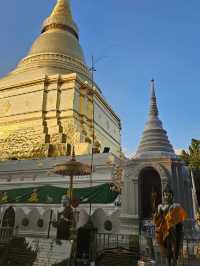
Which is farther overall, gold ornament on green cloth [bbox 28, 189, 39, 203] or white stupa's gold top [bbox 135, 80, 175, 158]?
gold ornament on green cloth [bbox 28, 189, 39, 203]

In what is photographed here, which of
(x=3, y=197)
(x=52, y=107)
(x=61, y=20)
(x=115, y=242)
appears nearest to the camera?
(x=115, y=242)

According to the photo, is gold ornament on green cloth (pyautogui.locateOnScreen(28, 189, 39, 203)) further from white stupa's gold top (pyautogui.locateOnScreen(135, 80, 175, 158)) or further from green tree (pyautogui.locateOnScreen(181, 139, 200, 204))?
green tree (pyautogui.locateOnScreen(181, 139, 200, 204))

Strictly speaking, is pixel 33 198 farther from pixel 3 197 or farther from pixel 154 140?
pixel 154 140

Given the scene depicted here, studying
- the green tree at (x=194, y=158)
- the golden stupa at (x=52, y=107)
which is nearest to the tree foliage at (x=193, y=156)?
the green tree at (x=194, y=158)

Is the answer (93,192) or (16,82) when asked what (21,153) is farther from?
(93,192)

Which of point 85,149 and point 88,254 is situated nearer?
point 88,254

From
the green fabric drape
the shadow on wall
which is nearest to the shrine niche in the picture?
the green fabric drape

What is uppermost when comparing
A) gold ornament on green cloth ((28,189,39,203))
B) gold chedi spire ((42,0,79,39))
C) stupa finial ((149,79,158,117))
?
gold chedi spire ((42,0,79,39))

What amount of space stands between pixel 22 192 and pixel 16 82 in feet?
49.5

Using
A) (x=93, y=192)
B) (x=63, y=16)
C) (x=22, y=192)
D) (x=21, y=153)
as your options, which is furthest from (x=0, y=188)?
(x=63, y=16)

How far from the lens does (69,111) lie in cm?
2323

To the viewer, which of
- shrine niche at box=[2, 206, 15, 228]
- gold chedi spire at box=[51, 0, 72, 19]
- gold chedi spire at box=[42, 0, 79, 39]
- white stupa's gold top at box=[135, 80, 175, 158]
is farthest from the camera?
gold chedi spire at box=[51, 0, 72, 19]

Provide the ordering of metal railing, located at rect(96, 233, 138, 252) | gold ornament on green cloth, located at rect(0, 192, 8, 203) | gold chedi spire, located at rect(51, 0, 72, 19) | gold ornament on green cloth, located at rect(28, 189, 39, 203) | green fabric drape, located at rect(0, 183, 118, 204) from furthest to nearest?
gold chedi spire, located at rect(51, 0, 72, 19), gold ornament on green cloth, located at rect(0, 192, 8, 203), gold ornament on green cloth, located at rect(28, 189, 39, 203), green fabric drape, located at rect(0, 183, 118, 204), metal railing, located at rect(96, 233, 138, 252)

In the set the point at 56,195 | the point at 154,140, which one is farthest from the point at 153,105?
the point at 56,195
